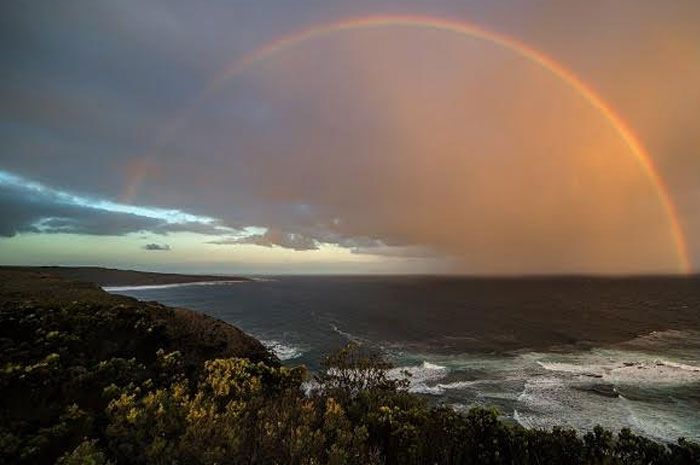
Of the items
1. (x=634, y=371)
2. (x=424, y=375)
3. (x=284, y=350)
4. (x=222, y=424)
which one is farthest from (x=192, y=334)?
(x=634, y=371)

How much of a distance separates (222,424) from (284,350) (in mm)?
51079

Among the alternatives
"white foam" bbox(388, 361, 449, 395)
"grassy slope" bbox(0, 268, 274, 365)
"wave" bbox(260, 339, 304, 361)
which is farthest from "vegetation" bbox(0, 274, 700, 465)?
"wave" bbox(260, 339, 304, 361)

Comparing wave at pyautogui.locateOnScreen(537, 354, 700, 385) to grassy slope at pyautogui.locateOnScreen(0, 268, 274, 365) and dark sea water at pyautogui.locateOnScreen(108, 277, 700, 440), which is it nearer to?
dark sea water at pyautogui.locateOnScreen(108, 277, 700, 440)

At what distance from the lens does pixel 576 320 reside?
89188 mm

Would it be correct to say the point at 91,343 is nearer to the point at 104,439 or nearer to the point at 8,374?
the point at 8,374

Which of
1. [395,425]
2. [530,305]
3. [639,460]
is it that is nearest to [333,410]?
[395,425]

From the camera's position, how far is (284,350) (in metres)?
57.8

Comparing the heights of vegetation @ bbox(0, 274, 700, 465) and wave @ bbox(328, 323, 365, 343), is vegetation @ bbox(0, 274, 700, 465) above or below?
above

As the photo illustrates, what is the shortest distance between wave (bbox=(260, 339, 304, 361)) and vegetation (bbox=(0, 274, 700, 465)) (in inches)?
1454

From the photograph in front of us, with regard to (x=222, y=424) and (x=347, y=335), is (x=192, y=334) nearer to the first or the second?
(x=222, y=424)

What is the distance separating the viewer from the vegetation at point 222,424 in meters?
8.42

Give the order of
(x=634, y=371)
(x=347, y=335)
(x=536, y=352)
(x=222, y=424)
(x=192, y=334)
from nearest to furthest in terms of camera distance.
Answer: (x=222, y=424) → (x=192, y=334) → (x=634, y=371) → (x=536, y=352) → (x=347, y=335)

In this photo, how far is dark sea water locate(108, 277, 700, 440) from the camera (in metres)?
34.7

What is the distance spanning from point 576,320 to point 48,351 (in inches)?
3869
